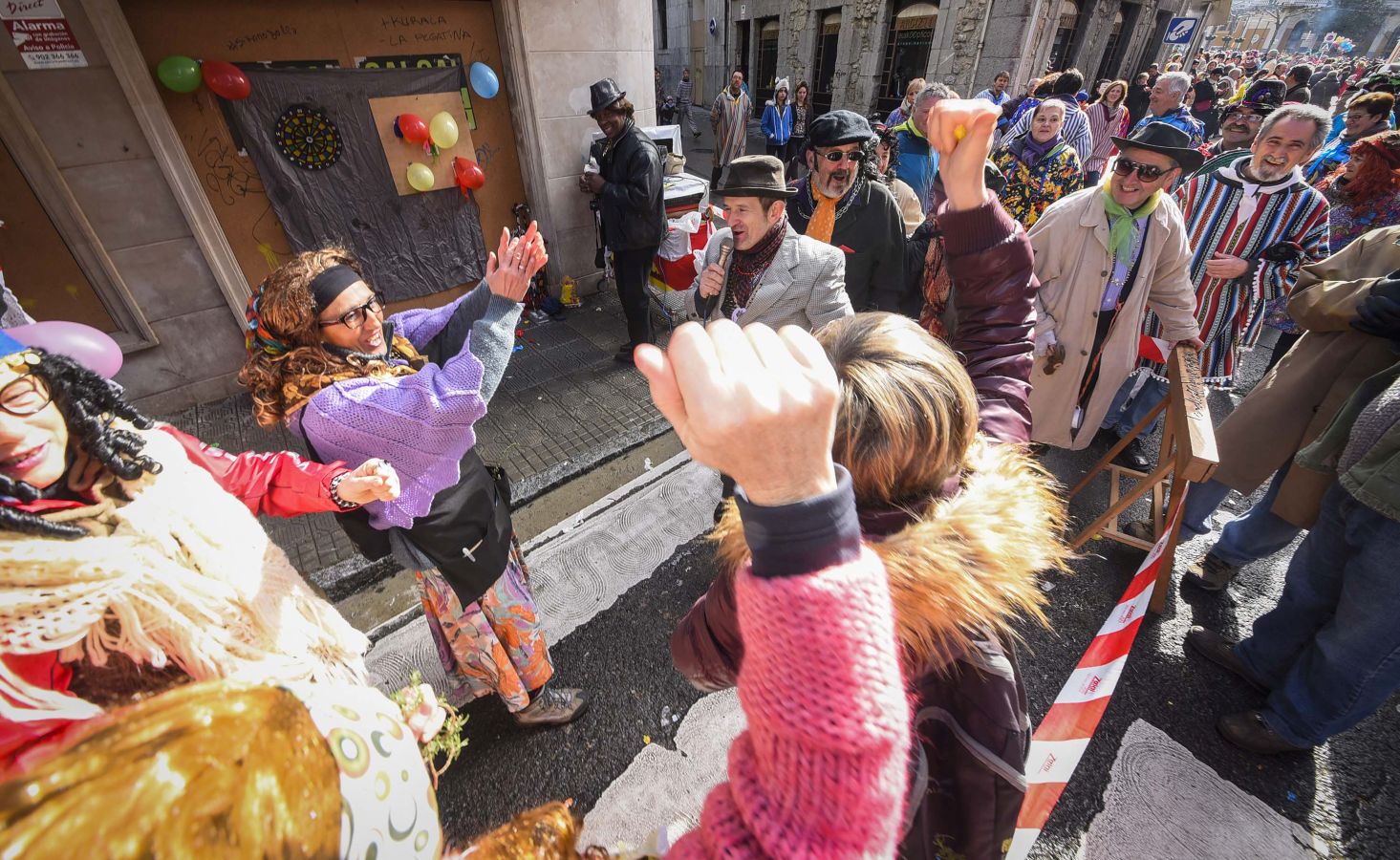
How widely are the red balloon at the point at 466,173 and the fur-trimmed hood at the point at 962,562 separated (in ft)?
18.6

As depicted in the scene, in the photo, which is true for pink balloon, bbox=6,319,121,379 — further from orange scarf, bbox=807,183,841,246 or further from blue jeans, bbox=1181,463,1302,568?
blue jeans, bbox=1181,463,1302,568

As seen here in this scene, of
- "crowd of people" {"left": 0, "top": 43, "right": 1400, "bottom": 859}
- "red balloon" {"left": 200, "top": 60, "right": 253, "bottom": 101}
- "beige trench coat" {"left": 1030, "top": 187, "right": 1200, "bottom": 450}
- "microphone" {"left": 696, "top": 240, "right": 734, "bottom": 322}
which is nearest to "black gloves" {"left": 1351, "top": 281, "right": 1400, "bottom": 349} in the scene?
"crowd of people" {"left": 0, "top": 43, "right": 1400, "bottom": 859}

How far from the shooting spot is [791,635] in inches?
24.4

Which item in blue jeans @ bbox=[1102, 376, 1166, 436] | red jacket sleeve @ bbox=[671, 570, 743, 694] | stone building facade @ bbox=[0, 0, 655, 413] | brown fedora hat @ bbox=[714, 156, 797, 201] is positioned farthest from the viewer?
blue jeans @ bbox=[1102, 376, 1166, 436]

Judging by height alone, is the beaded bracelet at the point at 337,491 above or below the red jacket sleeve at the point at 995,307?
below

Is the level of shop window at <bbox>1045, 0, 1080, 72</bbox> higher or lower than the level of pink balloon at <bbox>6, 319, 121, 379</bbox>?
higher

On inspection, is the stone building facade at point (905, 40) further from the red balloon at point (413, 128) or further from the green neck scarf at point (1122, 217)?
the red balloon at point (413, 128)

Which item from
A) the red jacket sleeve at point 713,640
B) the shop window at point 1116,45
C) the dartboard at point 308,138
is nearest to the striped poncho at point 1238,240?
the red jacket sleeve at point 713,640

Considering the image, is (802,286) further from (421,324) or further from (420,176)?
(420,176)

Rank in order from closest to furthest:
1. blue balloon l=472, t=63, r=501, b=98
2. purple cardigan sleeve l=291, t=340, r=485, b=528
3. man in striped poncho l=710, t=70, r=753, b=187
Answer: purple cardigan sleeve l=291, t=340, r=485, b=528, blue balloon l=472, t=63, r=501, b=98, man in striped poncho l=710, t=70, r=753, b=187

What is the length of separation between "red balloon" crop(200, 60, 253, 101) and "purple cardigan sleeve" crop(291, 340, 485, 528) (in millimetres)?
4255

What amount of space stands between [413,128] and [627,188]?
2.13 meters

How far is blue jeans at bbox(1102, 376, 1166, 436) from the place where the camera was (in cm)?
399

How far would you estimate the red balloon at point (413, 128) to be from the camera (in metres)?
4.89
